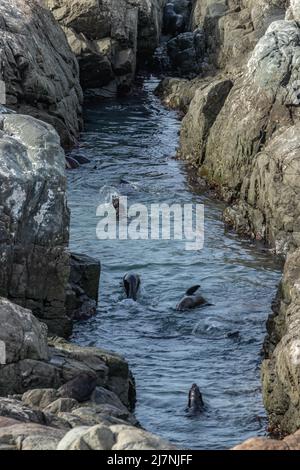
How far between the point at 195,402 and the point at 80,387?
4.25 m

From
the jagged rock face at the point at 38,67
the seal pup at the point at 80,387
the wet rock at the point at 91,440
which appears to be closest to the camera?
the wet rock at the point at 91,440

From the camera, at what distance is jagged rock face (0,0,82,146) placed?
41406 millimetres

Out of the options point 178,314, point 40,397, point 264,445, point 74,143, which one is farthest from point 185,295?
point 264,445

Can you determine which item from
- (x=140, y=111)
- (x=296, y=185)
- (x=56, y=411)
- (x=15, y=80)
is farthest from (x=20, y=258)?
(x=140, y=111)

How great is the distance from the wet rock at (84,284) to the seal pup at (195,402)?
5.33m

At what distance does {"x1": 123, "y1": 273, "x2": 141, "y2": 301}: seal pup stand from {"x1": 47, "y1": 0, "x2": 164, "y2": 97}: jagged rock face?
2186cm

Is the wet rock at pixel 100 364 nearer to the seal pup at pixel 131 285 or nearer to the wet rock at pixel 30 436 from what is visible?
the wet rock at pixel 30 436

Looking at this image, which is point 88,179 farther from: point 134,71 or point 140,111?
point 134,71

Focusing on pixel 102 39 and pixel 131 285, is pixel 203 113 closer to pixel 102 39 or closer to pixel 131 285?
pixel 131 285

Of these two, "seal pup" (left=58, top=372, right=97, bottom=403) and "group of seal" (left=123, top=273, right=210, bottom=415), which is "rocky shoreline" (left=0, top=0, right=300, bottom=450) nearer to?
"seal pup" (left=58, top=372, right=97, bottom=403)

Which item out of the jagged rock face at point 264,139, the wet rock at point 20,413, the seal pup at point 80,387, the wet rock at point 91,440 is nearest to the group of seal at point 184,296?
the jagged rock face at point 264,139

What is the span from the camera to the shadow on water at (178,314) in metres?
23.5

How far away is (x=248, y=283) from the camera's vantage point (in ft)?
101

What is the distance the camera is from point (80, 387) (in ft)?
65.6
